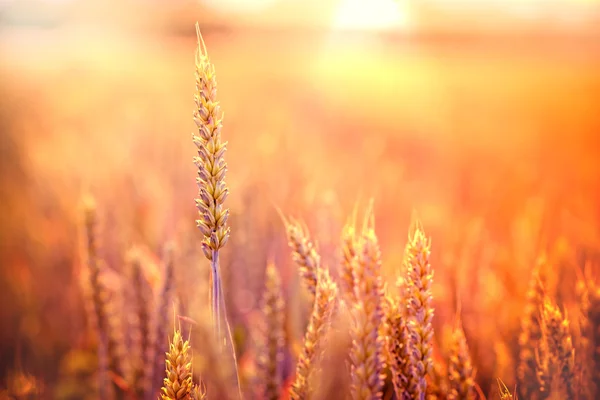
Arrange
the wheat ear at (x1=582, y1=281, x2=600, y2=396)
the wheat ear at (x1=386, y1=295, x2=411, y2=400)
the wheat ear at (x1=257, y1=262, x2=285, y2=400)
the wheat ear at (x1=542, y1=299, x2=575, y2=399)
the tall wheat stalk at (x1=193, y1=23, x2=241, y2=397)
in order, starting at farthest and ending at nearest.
Result: 1. the wheat ear at (x1=257, y1=262, x2=285, y2=400)
2. the wheat ear at (x1=582, y1=281, x2=600, y2=396)
3. the wheat ear at (x1=542, y1=299, x2=575, y2=399)
4. the wheat ear at (x1=386, y1=295, x2=411, y2=400)
5. the tall wheat stalk at (x1=193, y1=23, x2=241, y2=397)

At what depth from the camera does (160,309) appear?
57.0 inches

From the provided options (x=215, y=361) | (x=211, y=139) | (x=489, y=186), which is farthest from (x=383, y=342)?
(x=489, y=186)

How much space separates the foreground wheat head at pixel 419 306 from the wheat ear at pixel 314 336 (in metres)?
0.18

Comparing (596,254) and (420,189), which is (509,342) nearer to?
(596,254)

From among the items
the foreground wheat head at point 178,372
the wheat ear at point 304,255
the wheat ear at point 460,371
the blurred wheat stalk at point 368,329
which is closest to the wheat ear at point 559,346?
the blurred wheat stalk at point 368,329

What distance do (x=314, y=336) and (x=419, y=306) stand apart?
9.5 inches

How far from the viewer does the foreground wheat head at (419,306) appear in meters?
0.97

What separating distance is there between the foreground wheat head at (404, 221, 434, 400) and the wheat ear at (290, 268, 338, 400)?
18 cm

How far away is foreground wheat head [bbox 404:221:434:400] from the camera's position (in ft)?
3.19

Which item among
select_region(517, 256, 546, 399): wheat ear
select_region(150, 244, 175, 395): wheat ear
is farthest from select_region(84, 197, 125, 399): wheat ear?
select_region(517, 256, 546, 399): wheat ear

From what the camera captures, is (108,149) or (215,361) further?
(108,149)

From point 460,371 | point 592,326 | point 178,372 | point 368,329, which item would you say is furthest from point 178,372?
point 592,326

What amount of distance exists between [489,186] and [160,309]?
7.70ft

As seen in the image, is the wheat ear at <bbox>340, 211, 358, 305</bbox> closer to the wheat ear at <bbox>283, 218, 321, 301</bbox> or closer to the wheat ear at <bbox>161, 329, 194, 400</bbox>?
the wheat ear at <bbox>283, 218, 321, 301</bbox>
